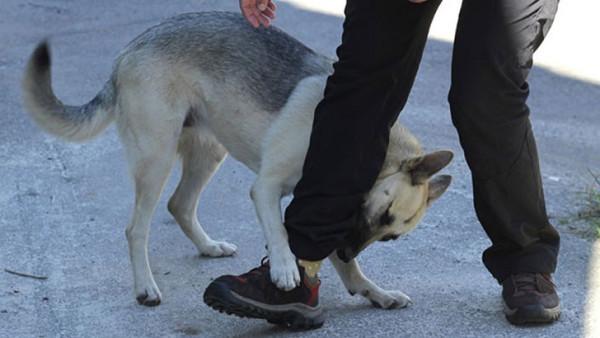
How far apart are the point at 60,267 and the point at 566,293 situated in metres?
2.09

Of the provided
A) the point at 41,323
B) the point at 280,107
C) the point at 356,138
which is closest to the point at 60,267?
the point at 41,323

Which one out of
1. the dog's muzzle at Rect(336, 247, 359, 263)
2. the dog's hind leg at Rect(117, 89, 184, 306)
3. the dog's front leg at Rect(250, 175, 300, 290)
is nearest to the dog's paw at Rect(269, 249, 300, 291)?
the dog's front leg at Rect(250, 175, 300, 290)

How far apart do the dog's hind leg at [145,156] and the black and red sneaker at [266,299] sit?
54cm

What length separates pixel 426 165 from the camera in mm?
3943

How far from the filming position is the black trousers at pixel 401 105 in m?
3.67

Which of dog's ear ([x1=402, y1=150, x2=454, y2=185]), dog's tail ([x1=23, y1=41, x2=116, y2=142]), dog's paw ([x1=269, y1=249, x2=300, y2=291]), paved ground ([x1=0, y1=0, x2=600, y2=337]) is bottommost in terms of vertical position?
paved ground ([x1=0, y1=0, x2=600, y2=337])

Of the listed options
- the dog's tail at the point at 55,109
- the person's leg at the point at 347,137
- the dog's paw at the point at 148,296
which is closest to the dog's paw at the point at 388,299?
the person's leg at the point at 347,137

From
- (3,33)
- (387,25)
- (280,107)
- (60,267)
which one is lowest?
(3,33)

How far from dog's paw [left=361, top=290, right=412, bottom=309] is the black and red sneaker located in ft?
0.94

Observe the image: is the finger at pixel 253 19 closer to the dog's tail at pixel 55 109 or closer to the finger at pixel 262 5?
the finger at pixel 262 5

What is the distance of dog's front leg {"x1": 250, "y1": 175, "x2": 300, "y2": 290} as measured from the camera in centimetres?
393

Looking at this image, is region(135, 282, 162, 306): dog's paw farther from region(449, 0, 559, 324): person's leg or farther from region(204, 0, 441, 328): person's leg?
region(449, 0, 559, 324): person's leg

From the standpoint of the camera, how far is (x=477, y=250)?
15.8 ft

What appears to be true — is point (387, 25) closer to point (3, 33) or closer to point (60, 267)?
point (60, 267)
